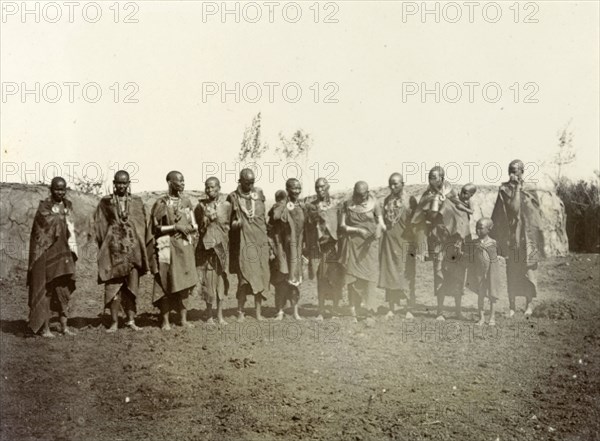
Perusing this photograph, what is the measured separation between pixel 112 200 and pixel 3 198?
628 cm

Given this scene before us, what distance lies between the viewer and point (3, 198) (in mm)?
13148

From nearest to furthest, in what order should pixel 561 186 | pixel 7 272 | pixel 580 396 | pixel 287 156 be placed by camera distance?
pixel 580 396
pixel 7 272
pixel 561 186
pixel 287 156

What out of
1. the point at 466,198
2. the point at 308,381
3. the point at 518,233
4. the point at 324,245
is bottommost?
the point at 308,381

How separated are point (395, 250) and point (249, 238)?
2282mm

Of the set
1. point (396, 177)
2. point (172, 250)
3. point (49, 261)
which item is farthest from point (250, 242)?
point (49, 261)

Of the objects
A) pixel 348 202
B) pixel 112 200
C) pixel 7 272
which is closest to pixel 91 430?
pixel 112 200

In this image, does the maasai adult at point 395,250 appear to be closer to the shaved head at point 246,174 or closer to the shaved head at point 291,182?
the shaved head at point 291,182

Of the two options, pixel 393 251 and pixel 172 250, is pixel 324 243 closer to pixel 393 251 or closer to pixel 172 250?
pixel 393 251

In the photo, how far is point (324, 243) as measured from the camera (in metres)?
9.23

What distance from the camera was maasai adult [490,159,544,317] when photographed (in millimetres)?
9477

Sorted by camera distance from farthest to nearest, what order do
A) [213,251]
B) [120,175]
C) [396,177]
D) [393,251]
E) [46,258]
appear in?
[393,251]
[396,177]
[213,251]
[120,175]
[46,258]

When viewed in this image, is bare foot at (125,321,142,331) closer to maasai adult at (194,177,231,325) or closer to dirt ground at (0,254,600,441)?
dirt ground at (0,254,600,441)

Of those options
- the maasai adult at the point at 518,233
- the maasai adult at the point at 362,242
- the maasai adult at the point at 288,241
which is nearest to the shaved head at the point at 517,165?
the maasai adult at the point at 518,233

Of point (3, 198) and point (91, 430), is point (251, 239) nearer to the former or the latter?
point (91, 430)
